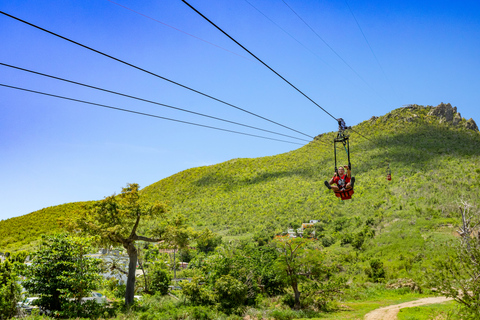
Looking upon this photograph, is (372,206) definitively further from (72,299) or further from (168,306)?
(72,299)

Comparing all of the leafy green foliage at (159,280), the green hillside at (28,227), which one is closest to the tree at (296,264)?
the leafy green foliage at (159,280)

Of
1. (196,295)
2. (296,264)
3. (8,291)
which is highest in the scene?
(8,291)

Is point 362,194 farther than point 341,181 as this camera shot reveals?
Yes

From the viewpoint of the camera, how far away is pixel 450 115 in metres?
94.1

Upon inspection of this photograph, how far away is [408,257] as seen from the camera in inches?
1380

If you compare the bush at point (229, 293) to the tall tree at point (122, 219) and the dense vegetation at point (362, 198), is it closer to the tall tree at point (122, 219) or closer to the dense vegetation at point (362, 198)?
the dense vegetation at point (362, 198)

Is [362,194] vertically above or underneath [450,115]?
underneath

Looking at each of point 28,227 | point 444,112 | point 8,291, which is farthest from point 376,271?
point 444,112

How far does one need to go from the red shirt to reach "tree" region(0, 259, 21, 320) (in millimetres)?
16867

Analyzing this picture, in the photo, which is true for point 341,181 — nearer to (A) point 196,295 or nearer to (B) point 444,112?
(A) point 196,295

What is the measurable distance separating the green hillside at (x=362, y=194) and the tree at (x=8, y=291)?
2374 cm

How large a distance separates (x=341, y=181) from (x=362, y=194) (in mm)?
50277

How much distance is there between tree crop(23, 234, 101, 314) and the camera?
17.4 metres

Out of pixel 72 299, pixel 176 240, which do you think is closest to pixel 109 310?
pixel 72 299
